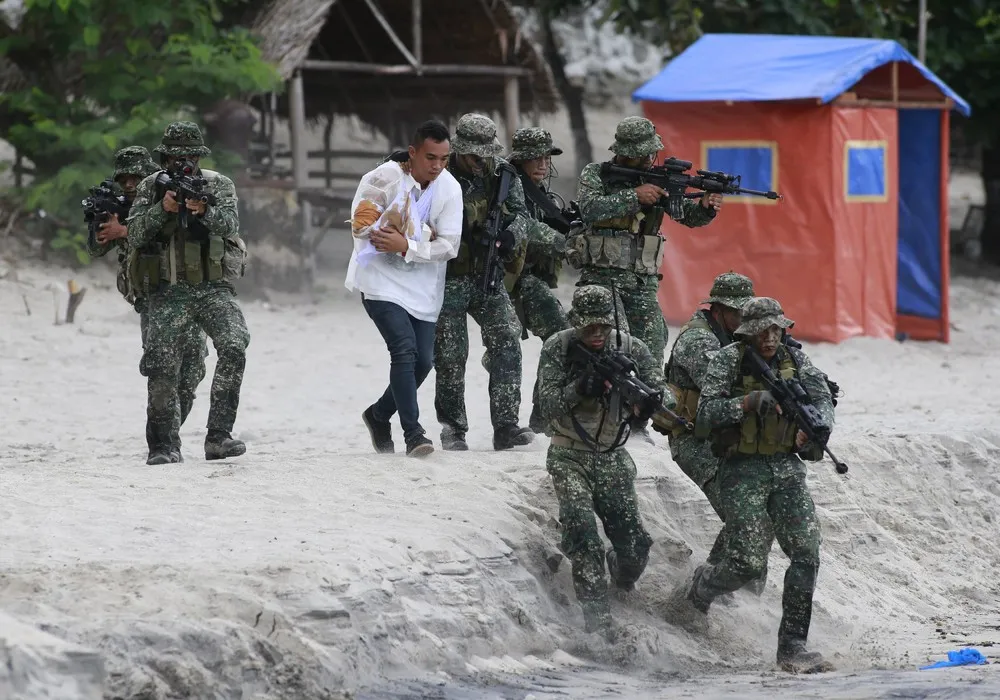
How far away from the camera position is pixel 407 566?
6.45 m

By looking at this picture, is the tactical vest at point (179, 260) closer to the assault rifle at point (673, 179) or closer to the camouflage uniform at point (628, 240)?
the camouflage uniform at point (628, 240)

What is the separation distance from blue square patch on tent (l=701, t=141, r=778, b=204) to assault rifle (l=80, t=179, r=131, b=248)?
715cm

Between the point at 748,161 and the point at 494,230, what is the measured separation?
681cm

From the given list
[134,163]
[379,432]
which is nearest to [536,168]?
[379,432]

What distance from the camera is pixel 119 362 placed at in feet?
41.0

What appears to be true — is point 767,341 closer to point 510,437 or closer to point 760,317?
point 760,317

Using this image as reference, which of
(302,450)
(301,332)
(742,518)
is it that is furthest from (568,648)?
(301,332)

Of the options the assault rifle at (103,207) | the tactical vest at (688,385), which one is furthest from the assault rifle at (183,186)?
the tactical vest at (688,385)

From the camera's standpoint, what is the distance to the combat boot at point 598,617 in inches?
269

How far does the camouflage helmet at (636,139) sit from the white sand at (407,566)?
1.55 metres

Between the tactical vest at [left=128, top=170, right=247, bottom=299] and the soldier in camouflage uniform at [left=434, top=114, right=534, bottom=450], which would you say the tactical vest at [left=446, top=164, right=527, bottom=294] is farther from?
the tactical vest at [left=128, top=170, right=247, bottom=299]

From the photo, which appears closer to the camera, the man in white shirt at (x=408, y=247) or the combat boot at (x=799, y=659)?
the combat boot at (x=799, y=659)

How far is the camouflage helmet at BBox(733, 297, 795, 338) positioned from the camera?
664 centimetres

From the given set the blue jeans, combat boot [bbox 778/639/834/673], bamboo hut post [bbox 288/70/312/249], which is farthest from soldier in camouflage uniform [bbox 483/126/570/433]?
bamboo hut post [bbox 288/70/312/249]
